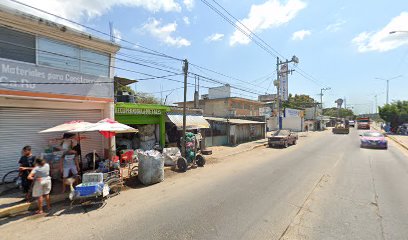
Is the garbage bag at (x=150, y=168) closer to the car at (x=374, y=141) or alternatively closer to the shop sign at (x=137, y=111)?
the shop sign at (x=137, y=111)

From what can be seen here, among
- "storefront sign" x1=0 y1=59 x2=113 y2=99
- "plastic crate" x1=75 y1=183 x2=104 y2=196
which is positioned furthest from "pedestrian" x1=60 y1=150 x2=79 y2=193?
"storefront sign" x1=0 y1=59 x2=113 y2=99

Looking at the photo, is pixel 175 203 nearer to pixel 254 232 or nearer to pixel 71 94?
pixel 254 232

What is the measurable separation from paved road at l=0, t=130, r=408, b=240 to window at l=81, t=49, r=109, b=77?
6350mm

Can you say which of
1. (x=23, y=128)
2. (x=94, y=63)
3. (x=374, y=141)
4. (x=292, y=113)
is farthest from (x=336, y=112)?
(x=23, y=128)

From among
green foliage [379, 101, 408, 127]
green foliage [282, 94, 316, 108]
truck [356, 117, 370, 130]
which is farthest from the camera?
green foliage [282, 94, 316, 108]

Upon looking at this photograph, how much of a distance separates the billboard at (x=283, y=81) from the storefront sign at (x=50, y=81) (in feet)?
84.7

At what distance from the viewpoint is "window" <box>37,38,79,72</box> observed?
403 inches

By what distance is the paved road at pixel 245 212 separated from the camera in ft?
18.4

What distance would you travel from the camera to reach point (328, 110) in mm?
131500

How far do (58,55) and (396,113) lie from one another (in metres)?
50.6

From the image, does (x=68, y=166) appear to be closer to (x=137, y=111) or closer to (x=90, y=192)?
(x=90, y=192)

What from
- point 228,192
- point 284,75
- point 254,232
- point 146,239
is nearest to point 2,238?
point 146,239

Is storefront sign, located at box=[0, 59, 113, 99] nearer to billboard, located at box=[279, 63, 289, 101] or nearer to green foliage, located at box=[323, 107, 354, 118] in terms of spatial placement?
billboard, located at box=[279, 63, 289, 101]

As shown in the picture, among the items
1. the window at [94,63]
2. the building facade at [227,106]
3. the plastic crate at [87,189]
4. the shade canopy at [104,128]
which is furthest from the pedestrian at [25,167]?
the building facade at [227,106]
